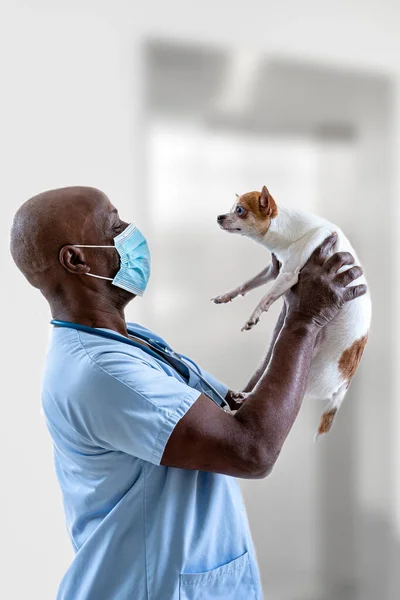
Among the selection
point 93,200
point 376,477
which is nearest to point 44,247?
point 93,200

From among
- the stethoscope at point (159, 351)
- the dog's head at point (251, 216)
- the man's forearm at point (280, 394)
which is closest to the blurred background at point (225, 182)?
the stethoscope at point (159, 351)

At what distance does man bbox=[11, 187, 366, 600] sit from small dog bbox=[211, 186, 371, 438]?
2 centimetres

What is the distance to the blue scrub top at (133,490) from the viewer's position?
950 mm

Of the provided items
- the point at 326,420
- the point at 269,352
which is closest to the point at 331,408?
the point at 326,420

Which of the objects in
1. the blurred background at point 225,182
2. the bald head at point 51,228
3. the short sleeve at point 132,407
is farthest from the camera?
the blurred background at point 225,182

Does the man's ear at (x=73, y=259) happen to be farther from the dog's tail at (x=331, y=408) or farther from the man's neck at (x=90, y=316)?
the dog's tail at (x=331, y=408)

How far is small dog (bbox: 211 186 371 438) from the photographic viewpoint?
105 centimetres

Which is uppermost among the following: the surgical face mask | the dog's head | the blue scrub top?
the dog's head

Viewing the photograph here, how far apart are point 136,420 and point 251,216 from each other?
1.23ft

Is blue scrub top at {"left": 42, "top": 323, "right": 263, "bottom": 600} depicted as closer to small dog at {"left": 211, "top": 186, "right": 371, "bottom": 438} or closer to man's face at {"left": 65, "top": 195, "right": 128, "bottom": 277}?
man's face at {"left": 65, "top": 195, "right": 128, "bottom": 277}

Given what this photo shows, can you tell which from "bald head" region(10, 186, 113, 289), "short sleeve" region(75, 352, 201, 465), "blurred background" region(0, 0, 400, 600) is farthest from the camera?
"blurred background" region(0, 0, 400, 600)

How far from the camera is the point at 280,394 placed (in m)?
0.97

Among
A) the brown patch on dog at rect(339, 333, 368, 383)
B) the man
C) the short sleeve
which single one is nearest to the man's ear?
the man

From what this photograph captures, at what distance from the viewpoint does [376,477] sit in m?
2.56
